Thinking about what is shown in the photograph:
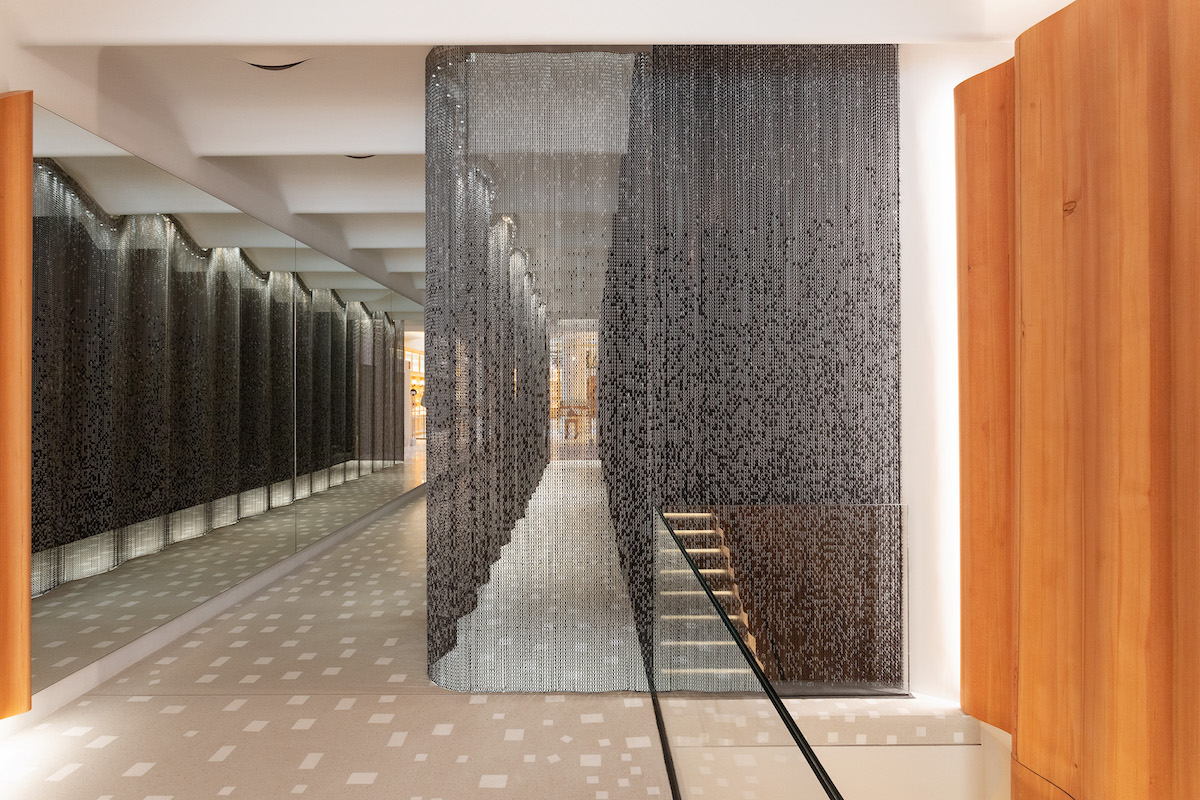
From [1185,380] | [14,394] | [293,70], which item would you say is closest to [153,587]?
[14,394]

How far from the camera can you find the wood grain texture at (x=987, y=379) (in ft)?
9.37

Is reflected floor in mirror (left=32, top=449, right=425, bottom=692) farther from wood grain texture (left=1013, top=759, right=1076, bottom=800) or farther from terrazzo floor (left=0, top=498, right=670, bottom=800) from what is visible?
wood grain texture (left=1013, top=759, right=1076, bottom=800)

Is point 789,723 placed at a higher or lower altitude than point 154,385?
lower

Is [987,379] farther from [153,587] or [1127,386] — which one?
[153,587]

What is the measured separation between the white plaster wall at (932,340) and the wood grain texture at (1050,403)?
738 mm

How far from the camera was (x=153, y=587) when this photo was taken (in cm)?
391

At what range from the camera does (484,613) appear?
3342mm

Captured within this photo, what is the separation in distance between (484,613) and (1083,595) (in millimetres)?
2409

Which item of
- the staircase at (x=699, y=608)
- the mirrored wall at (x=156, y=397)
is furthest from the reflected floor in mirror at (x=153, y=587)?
the staircase at (x=699, y=608)

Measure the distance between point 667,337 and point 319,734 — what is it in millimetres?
2304

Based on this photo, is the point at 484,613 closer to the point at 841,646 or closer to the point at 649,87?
the point at 841,646

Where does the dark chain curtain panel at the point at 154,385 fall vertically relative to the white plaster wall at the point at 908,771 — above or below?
above

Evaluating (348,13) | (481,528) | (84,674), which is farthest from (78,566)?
(348,13)

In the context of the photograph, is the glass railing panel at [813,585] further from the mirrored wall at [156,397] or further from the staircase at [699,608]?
the mirrored wall at [156,397]
